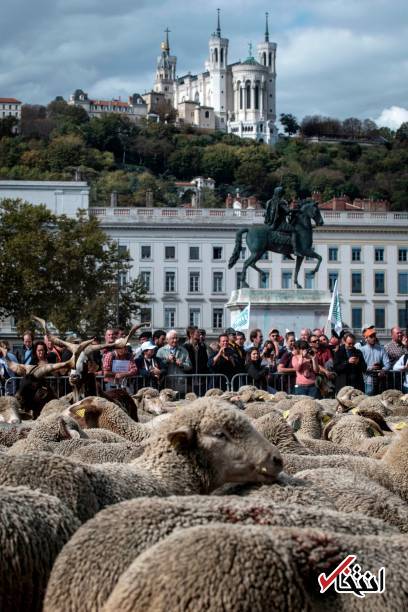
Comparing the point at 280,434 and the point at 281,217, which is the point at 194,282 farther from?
the point at 280,434

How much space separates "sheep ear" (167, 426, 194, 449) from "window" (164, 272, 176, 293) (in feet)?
356

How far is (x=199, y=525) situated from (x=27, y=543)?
0.63 meters

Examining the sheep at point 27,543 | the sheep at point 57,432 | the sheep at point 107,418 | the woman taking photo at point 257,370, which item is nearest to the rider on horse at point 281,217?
the woman taking photo at point 257,370

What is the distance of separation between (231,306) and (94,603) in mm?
34679

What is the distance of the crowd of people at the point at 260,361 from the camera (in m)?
19.7

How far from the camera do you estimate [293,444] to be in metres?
8.84

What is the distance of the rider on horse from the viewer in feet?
133

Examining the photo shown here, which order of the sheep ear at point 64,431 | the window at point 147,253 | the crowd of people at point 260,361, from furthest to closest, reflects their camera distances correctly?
the window at point 147,253
the crowd of people at point 260,361
the sheep ear at point 64,431

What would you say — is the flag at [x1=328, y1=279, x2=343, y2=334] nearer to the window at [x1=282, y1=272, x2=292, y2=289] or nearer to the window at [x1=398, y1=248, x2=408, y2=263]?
the window at [x1=282, y1=272, x2=292, y2=289]

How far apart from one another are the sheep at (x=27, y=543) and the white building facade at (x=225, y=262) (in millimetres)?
105411

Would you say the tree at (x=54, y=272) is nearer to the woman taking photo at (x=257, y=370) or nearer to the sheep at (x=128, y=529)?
the woman taking photo at (x=257, y=370)

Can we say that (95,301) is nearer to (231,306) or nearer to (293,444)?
(231,306)

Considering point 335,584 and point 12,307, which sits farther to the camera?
point 12,307

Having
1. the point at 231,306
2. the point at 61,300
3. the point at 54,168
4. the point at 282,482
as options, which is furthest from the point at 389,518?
the point at 54,168
